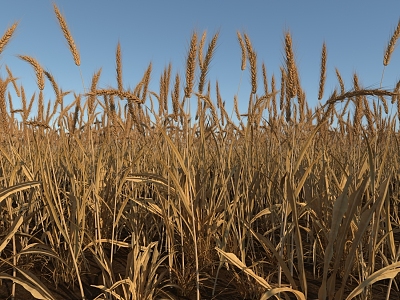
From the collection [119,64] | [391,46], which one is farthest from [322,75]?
[119,64]

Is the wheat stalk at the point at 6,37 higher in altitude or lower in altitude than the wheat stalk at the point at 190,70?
higher

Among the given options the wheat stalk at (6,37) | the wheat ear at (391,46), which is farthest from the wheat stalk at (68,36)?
the wheat ear at (391,46)

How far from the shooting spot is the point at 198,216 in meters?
1.71

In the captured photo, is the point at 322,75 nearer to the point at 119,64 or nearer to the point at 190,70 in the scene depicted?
the point at 190,70

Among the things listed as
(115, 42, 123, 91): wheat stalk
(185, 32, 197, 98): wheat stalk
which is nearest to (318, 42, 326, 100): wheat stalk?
(185, 32, 197, 98): wheat stalk

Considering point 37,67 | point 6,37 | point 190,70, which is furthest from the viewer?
point 37,67

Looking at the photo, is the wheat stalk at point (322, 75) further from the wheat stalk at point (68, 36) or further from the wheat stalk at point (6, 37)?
the wheat stalk at point (6, 37)

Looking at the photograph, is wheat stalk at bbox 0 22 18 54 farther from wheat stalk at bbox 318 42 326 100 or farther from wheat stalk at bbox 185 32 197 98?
wheat stalk at bbox 318 42 326 100

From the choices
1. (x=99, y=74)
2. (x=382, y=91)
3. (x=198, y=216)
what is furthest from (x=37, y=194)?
(x=382, y=91)

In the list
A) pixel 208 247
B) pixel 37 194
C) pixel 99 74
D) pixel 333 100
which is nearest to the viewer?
pixel 333 100

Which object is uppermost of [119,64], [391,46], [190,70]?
[119,64]

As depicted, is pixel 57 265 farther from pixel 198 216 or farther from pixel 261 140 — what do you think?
pixel 261 140

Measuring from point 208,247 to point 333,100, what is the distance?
39.5 inches

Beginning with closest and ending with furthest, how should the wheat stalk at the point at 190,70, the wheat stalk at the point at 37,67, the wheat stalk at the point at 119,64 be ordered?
the wheat stalk at the point at 190,70, the wheat stalk at the point at 37,67, the wheat stalk at the point at 119,64
